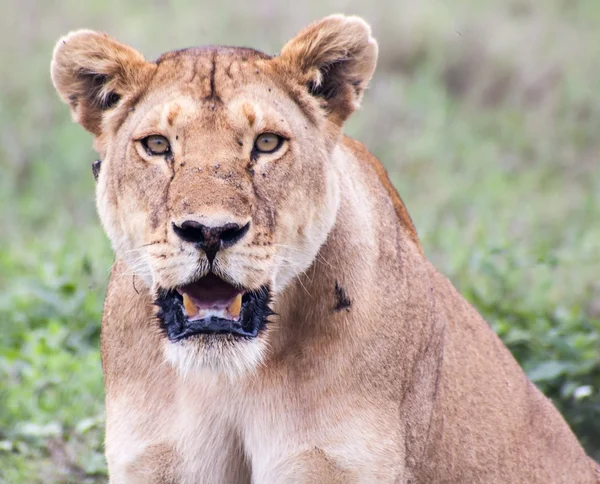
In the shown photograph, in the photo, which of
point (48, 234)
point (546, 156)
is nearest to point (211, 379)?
point (48, 234)

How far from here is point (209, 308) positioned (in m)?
2.87

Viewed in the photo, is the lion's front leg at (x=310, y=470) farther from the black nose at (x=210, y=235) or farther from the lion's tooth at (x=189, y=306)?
the black nose at (x=210, y=235)

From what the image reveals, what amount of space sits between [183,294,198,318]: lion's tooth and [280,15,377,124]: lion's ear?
0.66 metres

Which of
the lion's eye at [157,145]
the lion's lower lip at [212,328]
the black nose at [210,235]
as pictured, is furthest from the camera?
the lion's eye at [157,145]

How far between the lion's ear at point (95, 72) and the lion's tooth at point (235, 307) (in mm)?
634

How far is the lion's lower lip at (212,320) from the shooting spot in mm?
2865

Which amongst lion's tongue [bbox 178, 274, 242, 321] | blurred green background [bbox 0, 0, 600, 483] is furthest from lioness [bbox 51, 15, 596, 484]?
blurred green background [bbox 0, 0, 600, 483]

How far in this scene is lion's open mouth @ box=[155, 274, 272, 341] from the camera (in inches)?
113

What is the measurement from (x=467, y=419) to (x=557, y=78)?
671 cm

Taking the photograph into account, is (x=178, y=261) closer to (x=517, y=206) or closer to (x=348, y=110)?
(x=348, y=110)

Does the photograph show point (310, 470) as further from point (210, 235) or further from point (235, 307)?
point (210, 235)

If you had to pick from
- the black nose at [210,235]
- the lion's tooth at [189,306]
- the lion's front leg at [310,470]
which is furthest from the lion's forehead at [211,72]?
the lion's front leg at [310,470]

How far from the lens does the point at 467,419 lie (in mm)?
3543

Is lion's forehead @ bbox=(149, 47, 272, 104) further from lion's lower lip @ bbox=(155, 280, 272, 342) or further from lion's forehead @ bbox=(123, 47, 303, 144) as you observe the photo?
lion's lower lip @ bbox=(155, 280, 272, 342)
